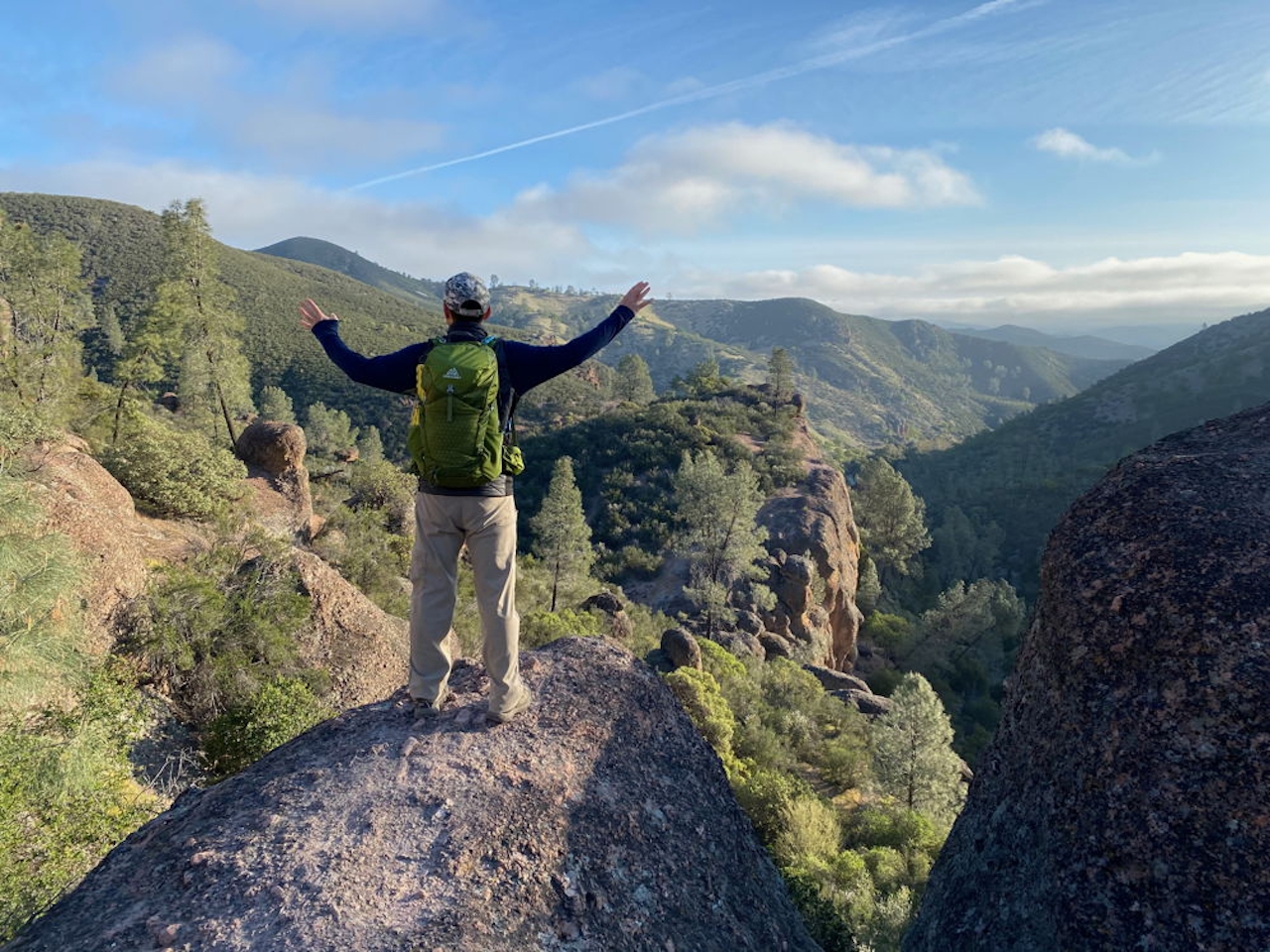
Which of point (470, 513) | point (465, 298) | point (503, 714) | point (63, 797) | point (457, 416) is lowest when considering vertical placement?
point (63, 797)

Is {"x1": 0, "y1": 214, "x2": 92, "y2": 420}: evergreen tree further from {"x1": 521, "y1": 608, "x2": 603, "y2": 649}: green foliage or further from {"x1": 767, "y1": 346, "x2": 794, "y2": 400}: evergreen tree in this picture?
{"x1": 767, "y1": 346, "x2": 794, "y2": 400}: evergreen tree

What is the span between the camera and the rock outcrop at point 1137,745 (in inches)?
128

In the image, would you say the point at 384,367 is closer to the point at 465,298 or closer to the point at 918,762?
the point at 465,298

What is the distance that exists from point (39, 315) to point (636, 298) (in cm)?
2979

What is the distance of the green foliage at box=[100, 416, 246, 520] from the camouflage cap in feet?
50.6

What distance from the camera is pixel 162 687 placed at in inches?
379

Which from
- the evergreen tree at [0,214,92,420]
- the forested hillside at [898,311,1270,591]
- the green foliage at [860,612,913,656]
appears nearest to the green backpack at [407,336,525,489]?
the evergreen tree at [0,214,92,420]

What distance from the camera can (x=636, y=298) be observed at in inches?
195

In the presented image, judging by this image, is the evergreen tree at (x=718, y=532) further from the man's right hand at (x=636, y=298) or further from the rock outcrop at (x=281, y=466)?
the man's right hand at (x=636, y=298)

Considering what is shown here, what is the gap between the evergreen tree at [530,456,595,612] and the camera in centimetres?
2942

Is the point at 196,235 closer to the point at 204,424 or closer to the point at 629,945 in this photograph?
the point at 204,424

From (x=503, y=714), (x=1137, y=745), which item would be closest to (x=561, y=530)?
(x=503, y=714)

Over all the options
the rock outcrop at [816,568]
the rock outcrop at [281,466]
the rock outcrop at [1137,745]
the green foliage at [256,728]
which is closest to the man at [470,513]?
the rock outcrop at [1137,745]

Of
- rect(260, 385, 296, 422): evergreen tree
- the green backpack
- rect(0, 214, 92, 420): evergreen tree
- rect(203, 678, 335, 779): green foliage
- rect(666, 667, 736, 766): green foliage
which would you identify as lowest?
rect(666, 667, 736, 766): green foliage
